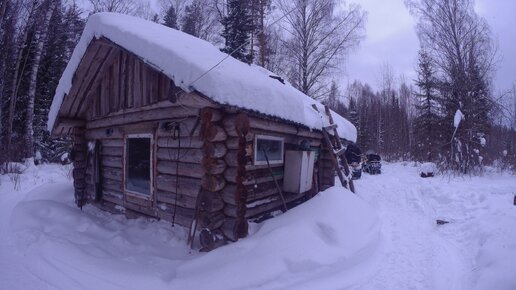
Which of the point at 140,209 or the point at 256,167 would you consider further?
the point at 140,209

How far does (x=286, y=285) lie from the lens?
4.14 metres

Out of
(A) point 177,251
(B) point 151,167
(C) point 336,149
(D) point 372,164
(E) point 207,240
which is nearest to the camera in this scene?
(E) point 207,240

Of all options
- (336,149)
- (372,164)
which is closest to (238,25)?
(372,164)

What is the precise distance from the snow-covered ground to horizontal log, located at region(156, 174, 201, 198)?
0.75 m

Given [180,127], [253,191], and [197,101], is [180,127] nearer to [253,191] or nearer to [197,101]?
[197,101]

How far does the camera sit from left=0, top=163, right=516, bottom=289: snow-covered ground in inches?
169

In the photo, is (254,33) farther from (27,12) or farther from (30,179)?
(30,179)

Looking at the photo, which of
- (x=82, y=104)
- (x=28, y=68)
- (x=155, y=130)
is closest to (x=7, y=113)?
(x=28, y=68)

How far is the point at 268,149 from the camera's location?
252 inches

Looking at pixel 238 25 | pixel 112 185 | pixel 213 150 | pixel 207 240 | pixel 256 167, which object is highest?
pixel 238 25

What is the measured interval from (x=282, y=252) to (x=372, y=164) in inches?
641

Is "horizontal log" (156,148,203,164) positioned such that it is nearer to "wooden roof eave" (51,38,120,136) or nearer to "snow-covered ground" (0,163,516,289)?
"snow-covered ground" (0,163,516,289)

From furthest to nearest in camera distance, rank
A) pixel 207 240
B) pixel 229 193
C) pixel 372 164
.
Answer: pixel 372 164
pixel 229 193
pixel 207 240

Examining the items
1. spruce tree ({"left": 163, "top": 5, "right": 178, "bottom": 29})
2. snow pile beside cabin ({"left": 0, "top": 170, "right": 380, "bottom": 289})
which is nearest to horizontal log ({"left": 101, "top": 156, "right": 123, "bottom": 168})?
snow pile beside cabin ({"left": 0, "top": 170, "right": 380, "bottom": 289})
